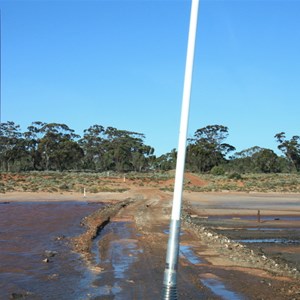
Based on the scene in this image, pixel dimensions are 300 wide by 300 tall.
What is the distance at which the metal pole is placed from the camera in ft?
17.2

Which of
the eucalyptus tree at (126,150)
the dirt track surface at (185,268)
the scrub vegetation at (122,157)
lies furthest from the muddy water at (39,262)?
the eucalyptus tree at (126,150)

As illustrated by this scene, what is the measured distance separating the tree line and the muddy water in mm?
67827

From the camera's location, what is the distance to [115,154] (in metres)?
96.4

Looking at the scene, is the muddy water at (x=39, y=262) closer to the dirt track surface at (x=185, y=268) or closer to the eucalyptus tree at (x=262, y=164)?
the dirt track surface at (x=185, y=268)

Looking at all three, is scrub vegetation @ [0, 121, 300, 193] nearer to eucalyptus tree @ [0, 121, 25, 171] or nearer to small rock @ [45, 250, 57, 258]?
eucalyptus tree @ [0, 121, 25, 171]

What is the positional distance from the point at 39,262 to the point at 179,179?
9.04m

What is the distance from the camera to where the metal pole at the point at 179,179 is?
524 centimetres

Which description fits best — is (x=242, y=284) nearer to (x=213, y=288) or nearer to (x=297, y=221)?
(x=213, y=288)

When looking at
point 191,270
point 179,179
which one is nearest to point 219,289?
point 191,270

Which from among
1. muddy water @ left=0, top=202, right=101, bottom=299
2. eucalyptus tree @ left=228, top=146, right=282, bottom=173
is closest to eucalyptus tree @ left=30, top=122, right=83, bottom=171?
eucalyptus tree @ left=228, top=146, right=282, bottom=173

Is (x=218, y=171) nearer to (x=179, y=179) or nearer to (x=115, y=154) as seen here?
(x=115, y=154)

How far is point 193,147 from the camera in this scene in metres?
97.7

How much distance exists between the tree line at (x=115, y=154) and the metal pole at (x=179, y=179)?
82293mm

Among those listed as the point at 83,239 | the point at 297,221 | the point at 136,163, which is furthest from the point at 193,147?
the point at 83,239
